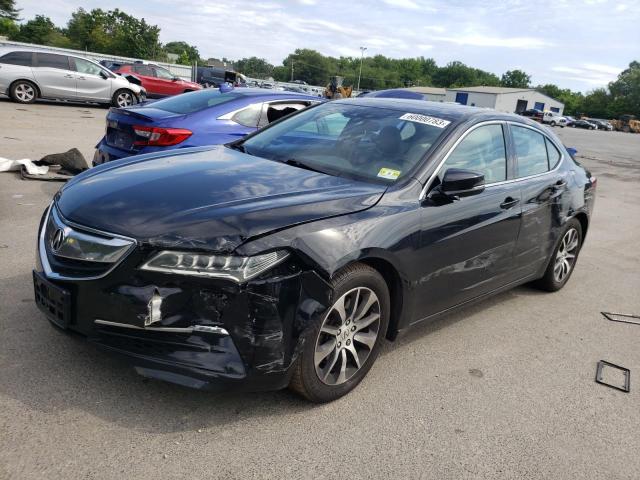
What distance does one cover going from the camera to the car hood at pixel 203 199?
8.73 feet

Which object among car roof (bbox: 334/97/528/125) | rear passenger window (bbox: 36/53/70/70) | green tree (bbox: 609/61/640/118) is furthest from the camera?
green tree (bbox: 609/61/640/118)

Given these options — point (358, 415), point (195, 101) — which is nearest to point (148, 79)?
point (195, 101)

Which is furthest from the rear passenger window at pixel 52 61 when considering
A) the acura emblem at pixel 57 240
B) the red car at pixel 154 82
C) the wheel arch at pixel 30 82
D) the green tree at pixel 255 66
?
the green tree at pixel 255 66

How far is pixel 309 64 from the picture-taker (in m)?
159

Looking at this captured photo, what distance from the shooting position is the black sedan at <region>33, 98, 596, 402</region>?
2.61m

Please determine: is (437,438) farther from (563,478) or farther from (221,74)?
(221,74)

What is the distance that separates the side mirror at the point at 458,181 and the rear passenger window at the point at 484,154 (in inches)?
6.4

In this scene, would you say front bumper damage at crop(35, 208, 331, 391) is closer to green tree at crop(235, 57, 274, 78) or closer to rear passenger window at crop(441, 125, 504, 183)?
rear passenger window at crop(441, 125, 504, 183)

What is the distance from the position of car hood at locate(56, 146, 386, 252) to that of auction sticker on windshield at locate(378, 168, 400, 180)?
0.55 ft

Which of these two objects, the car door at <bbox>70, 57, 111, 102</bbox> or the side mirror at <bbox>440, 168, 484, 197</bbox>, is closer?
the side mirror at <bbox>440, 168, 484, 197</bbox>

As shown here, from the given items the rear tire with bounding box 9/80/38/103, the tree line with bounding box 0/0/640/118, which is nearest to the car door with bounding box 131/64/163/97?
the rear tire with bounding box 9/80/38/103

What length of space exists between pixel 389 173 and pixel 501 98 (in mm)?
89499

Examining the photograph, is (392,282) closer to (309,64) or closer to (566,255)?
(566,255)

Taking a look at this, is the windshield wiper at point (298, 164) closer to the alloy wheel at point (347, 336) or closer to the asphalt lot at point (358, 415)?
the alloy wheel at point (347, 336)
